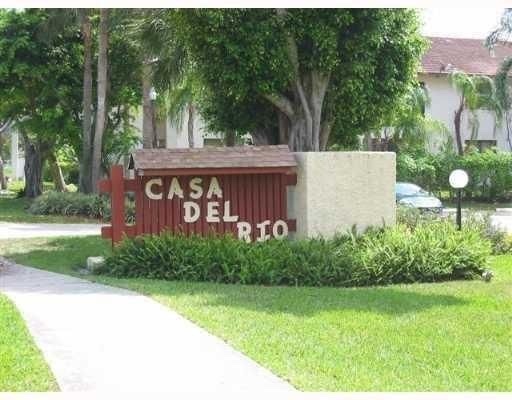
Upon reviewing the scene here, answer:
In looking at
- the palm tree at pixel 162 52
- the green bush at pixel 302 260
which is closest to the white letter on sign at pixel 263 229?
the green bush at pixel 302 260

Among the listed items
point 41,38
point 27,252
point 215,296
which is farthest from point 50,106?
point 215,296

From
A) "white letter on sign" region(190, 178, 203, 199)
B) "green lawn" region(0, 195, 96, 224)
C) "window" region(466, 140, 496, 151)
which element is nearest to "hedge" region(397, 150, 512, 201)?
"window" region(466, 140, 496, 151)

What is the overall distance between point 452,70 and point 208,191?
101 ft

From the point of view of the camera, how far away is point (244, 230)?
1376cm

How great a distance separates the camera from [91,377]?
6.22 meters

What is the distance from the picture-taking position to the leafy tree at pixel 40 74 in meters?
30.3

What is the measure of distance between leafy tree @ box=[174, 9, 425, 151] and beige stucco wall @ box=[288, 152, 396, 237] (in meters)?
3.41

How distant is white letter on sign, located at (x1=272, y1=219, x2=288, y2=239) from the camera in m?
13.9

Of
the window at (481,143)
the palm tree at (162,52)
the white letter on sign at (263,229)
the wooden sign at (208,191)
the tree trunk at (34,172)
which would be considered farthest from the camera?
the window at (481,143)

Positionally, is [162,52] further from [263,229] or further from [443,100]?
[443,100]

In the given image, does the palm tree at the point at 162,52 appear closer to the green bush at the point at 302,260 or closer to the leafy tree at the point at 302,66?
the leafy tree at the point at 302,66

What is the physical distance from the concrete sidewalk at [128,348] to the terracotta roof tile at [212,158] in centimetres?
319

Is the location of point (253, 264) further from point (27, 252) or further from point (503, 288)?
point (27, 252)

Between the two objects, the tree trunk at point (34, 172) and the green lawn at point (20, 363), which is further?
→ the tree trunk at point (34, 172)
